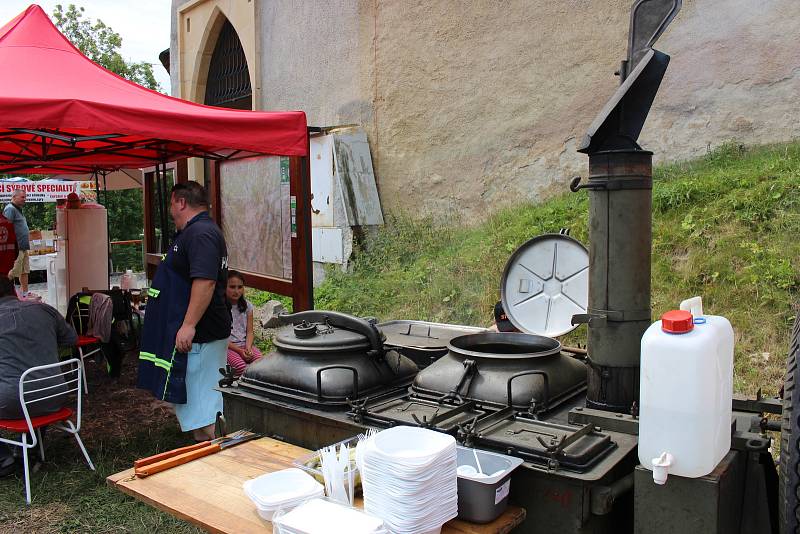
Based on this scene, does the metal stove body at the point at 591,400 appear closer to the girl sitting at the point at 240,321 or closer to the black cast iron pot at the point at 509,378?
the black cast iron pot at the point at 509,378

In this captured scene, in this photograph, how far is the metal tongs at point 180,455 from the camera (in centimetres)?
232

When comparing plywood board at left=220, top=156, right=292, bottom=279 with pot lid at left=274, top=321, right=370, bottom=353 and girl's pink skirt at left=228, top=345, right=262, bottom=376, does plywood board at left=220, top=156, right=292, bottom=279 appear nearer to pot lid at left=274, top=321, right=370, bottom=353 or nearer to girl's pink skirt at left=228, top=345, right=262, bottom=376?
girl's pink skirt at left=228, top=345, right=262, bottom=376

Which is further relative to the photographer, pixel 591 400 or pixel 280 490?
pixel 591 400

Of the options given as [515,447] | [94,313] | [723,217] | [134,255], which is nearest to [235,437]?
[515,447]

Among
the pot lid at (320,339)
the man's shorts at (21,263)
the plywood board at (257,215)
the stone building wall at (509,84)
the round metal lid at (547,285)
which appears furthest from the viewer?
the man's shorts at (21,263)

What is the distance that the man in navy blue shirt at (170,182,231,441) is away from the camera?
4.10 m

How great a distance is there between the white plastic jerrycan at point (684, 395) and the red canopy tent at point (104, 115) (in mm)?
3625

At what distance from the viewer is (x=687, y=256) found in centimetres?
605

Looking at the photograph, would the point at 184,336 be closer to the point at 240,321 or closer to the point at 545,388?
the point at 240,321

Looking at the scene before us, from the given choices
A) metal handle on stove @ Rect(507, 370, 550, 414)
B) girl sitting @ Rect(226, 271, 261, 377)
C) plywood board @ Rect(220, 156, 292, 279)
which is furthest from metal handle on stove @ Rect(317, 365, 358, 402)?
plywood board @ Rect(220, 156, 292, 279)

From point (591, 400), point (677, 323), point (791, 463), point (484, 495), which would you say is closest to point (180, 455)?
point (484, 495)

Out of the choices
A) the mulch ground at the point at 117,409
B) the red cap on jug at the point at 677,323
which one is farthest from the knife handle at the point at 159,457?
the mulch ground at the point at 117,409

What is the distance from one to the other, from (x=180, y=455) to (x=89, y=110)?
8.68ft

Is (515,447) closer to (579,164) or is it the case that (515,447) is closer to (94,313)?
(94,313)
